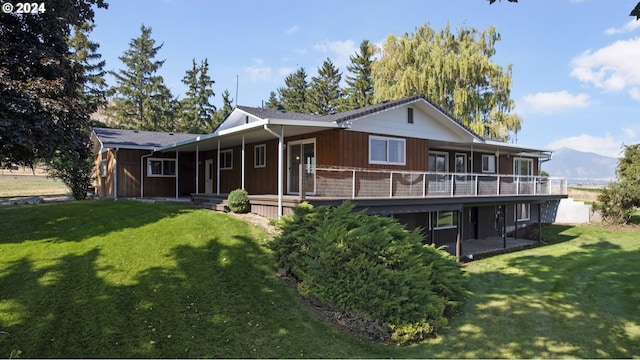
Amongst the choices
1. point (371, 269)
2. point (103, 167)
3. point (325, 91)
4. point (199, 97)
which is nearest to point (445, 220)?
point (371, 269)

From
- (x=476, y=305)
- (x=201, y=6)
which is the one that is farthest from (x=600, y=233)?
(x=201, y=6)

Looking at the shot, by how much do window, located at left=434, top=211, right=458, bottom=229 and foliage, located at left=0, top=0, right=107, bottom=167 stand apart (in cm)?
1408

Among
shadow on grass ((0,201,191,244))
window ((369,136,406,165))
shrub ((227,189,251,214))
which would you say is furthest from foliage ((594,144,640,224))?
shadow on grass ((0,201,191,244))

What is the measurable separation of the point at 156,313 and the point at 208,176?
14603 mm

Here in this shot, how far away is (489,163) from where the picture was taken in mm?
21734

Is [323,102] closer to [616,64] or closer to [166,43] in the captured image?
[166,43]

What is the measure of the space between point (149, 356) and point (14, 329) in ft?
7.29

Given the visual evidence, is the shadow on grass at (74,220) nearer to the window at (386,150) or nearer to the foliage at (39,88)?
the foliage at (39,88)

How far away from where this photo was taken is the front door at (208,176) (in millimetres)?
20328

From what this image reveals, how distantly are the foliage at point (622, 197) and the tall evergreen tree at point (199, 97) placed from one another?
3647cm

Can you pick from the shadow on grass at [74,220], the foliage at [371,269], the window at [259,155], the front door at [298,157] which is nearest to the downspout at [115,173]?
the shadow on grass at [74,220]

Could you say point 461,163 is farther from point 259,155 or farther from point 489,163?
point 259,155

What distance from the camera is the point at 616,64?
17.9 meters

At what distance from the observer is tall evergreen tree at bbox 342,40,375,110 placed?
41.0 meters
